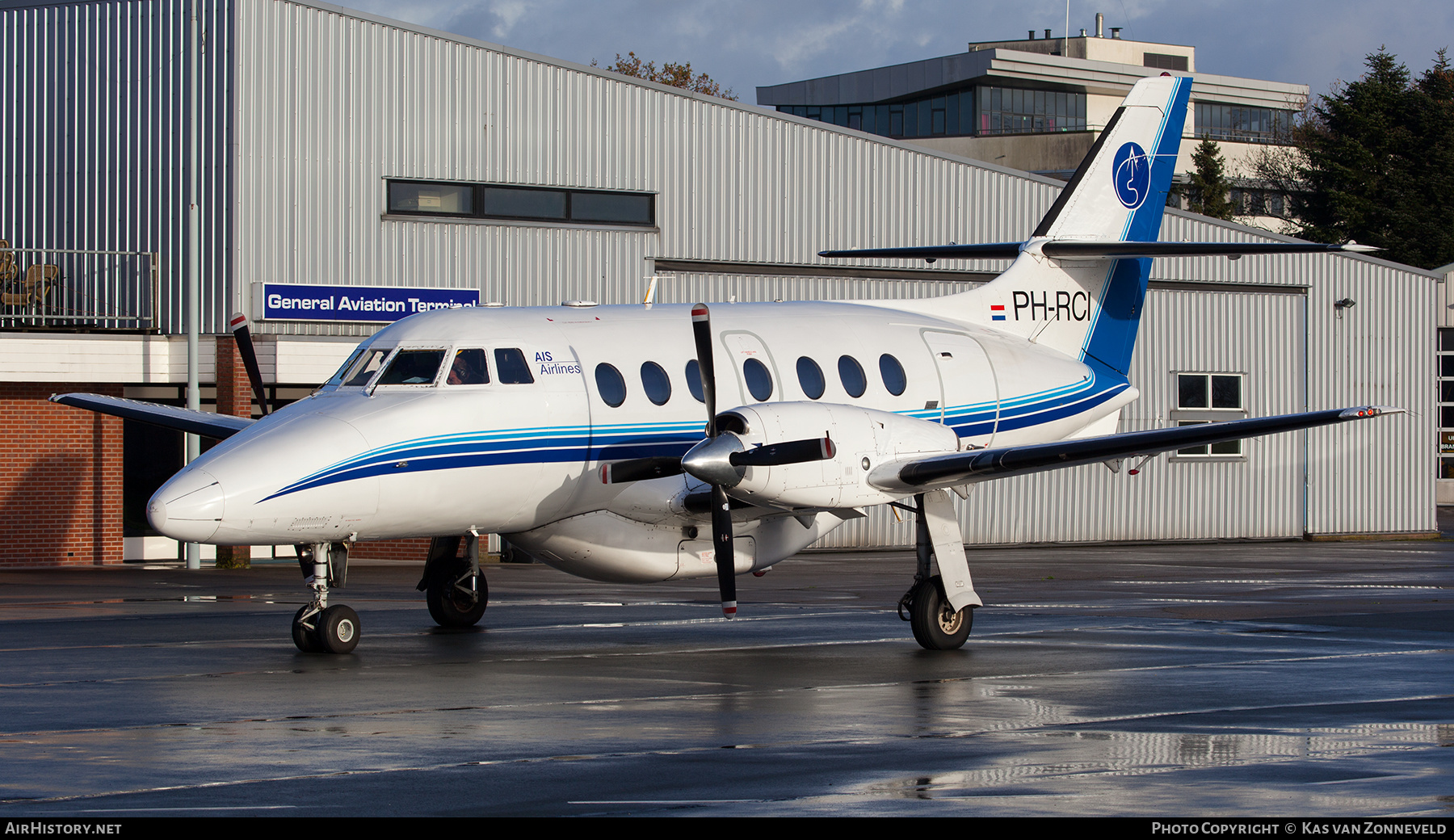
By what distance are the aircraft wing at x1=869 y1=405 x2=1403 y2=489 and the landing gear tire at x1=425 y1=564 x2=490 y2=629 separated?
4.96m

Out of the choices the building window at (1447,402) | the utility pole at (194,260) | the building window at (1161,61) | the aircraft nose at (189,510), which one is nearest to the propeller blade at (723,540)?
the aircraft nose at (189,510)

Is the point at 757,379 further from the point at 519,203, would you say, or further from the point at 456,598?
the point at 519,203

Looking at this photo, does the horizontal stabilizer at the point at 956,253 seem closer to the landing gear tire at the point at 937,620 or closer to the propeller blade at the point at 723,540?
the landing gear tire at the point at 937,620

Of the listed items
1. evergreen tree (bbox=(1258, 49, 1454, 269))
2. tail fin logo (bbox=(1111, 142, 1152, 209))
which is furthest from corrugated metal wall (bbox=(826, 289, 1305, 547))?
evergreen tree (bbox=(1258, 49, 1454, 269))

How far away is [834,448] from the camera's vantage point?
14.1m

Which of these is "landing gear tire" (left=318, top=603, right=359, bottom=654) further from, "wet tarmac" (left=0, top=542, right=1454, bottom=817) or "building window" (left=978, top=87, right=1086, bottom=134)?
"building window" (left=978, top=87, right=1086, bottom=134)

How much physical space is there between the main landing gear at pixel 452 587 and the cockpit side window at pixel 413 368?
8.90 ft

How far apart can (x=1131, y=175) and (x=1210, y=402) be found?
17.6 m

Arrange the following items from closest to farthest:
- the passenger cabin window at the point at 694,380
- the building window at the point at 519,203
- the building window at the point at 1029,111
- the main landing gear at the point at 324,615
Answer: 1. the main landing gear at the point at 324,615
2. the passenger cabin window at the point at 694,380
3. the building window at the point at 519,203
4. the building window at the point at 1029,111

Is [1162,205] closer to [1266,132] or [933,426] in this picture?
[933,426]

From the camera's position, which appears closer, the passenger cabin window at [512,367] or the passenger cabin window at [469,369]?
the passenger cabin window at [469,369]

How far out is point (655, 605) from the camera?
20469 mm

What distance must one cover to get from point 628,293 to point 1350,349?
18.1m

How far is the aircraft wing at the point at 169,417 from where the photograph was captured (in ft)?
56.0
